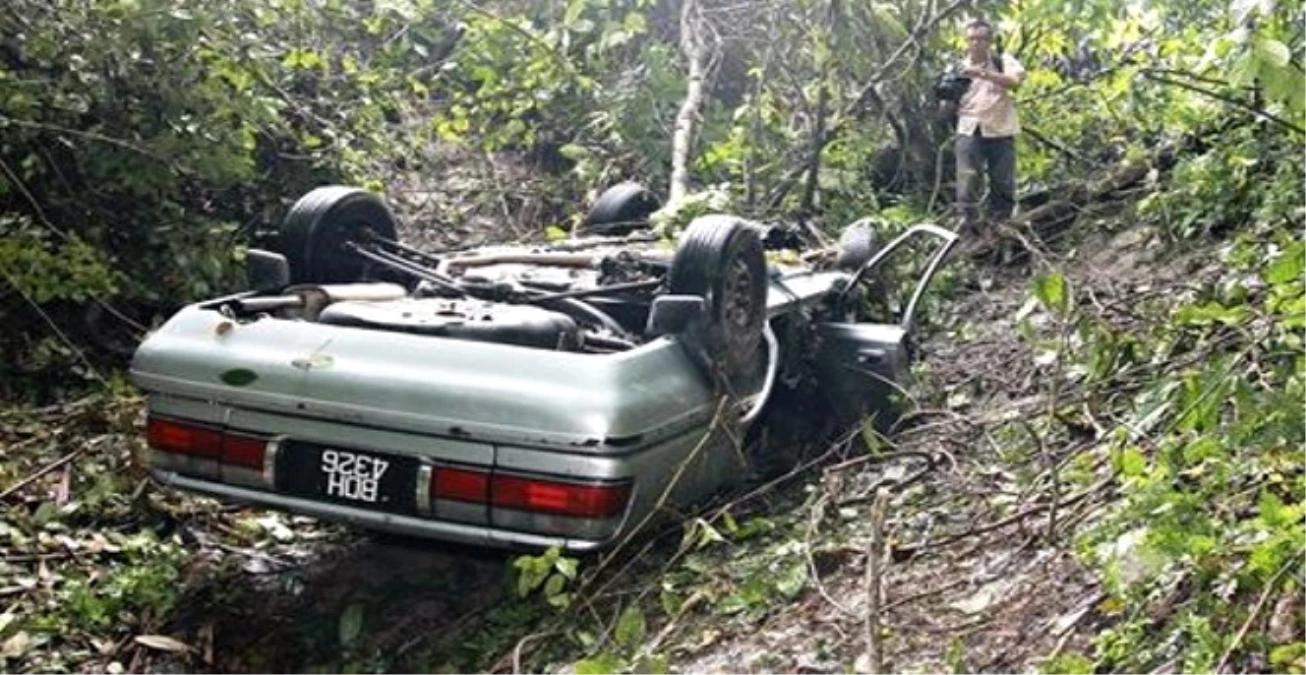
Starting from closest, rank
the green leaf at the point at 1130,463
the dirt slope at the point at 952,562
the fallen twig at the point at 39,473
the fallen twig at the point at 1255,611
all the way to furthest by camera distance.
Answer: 1. the fallen twig at the point at 1255,611
2. the green leaf at the point at 1130,463
3. the dirt slope at the point at 952,562
4. the fallen twig at the point at 39,473

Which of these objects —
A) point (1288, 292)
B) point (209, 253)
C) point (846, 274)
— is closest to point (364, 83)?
point (209, 253)

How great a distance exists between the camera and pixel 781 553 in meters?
4.17

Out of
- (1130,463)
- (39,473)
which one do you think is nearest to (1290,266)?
(1130,463)

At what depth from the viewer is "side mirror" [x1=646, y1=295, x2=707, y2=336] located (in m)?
4.40

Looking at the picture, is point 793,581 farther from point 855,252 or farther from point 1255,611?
point 855,252

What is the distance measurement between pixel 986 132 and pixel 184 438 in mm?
5840

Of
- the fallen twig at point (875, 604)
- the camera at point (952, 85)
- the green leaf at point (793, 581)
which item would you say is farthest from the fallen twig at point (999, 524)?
the camera at point (952, 85)

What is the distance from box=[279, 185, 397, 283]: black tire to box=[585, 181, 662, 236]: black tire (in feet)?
6.22

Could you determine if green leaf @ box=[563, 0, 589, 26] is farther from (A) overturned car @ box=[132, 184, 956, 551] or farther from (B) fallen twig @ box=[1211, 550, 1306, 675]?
(B) fallen twig @ box=[1211, 550, 1306, 675]

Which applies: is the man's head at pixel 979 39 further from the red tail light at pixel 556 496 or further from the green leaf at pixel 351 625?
the green leaf at pixel 351 625

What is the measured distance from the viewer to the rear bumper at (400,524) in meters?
3.86

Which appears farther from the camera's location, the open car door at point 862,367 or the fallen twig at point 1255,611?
the open car door at point 862,367

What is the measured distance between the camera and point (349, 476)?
3.98 meters

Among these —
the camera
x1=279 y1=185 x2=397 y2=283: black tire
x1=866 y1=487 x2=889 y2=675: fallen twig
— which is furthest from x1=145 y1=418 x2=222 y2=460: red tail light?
the camera
